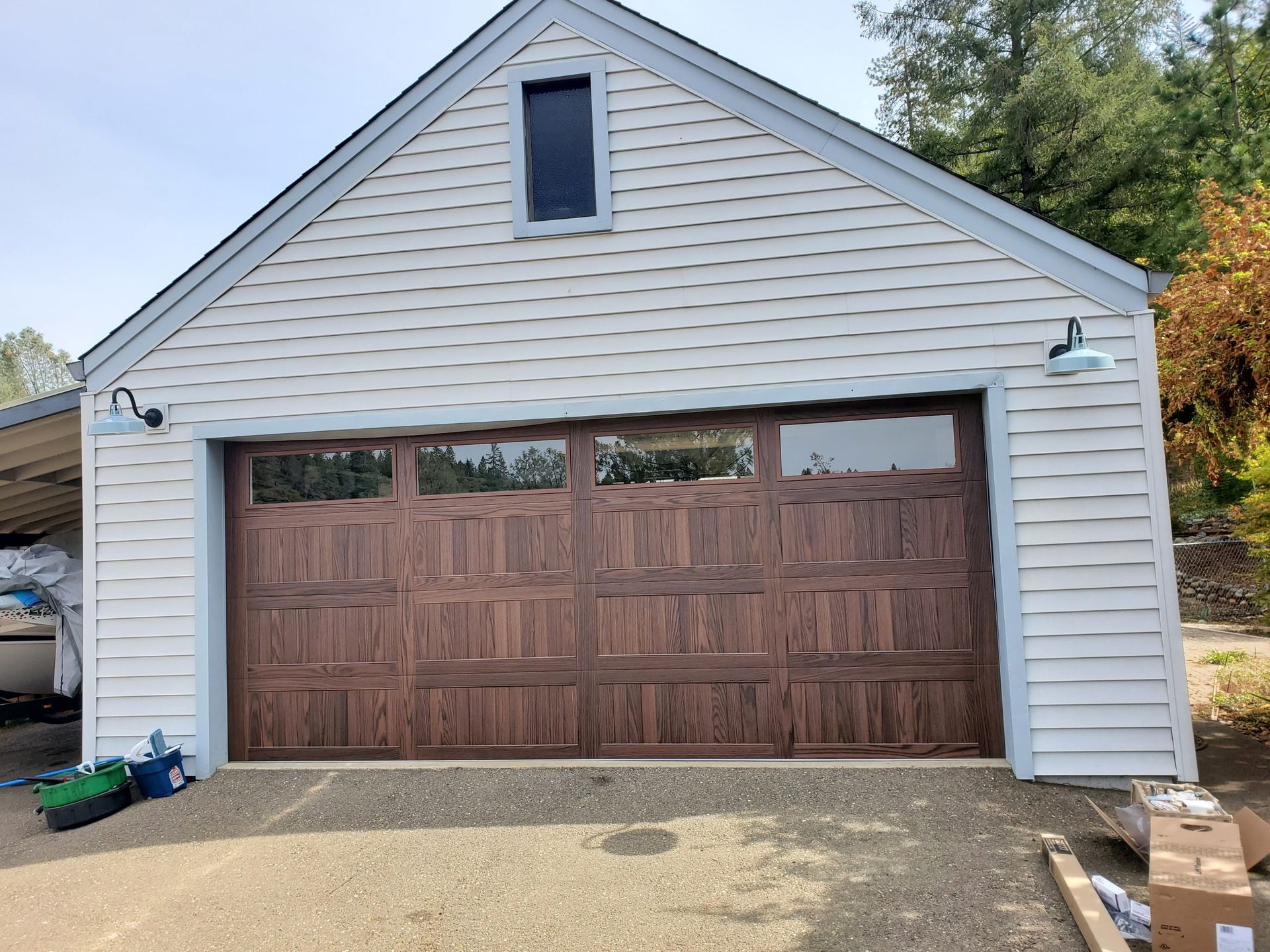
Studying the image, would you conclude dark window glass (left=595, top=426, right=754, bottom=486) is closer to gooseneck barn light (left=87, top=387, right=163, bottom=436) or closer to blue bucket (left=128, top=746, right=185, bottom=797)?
gooseneck barn light (left=87, top=387, right=163, bottom=436)

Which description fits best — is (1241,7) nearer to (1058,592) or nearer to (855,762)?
(1058,592)

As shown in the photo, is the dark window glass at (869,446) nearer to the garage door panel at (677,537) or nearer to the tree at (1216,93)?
the garage door panel at (677,537)

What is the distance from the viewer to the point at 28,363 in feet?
152

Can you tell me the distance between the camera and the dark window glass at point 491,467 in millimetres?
5613

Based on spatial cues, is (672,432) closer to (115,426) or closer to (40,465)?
(115,426)

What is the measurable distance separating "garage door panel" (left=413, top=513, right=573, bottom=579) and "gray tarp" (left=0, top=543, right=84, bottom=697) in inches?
123

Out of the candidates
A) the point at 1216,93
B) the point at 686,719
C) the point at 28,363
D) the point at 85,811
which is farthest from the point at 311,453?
the point at 28,363

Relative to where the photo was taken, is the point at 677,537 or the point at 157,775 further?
the point at 677,537

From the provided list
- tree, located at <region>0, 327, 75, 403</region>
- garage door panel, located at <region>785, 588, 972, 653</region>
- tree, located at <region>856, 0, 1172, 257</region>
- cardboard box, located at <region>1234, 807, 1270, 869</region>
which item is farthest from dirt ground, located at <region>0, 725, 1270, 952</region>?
tree, located at <region>0, 327, 75, 403</region>

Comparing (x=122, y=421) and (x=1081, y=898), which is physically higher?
(x=122, y=421)

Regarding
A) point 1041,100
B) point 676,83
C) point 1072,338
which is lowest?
point 1072,338

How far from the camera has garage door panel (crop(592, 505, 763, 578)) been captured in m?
5.35

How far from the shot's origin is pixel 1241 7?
1077 cm

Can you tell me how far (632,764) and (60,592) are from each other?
5.06 metres
